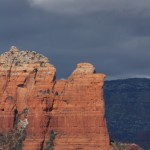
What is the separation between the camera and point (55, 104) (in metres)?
184

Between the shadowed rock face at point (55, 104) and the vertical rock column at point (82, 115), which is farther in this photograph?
the shadowed rock face at point (55, 104)

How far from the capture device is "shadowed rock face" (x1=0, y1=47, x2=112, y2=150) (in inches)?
7101

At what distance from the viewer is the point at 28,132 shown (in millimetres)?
181875

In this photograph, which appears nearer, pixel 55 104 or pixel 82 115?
pixel 82 115

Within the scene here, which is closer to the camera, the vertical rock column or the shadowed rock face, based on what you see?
the vertical rock column

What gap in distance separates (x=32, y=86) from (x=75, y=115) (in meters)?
11.3

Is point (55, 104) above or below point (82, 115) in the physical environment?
above

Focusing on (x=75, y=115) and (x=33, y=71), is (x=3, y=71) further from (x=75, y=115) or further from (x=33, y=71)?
(x=75, y=115)

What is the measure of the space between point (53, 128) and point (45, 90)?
322 inches

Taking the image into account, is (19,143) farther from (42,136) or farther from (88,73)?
(88,73)

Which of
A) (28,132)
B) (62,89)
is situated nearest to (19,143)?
(28,132)

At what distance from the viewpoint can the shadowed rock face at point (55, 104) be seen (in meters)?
180

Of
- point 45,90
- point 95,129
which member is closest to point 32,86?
point 45,90

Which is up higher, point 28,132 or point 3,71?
point 3,71
